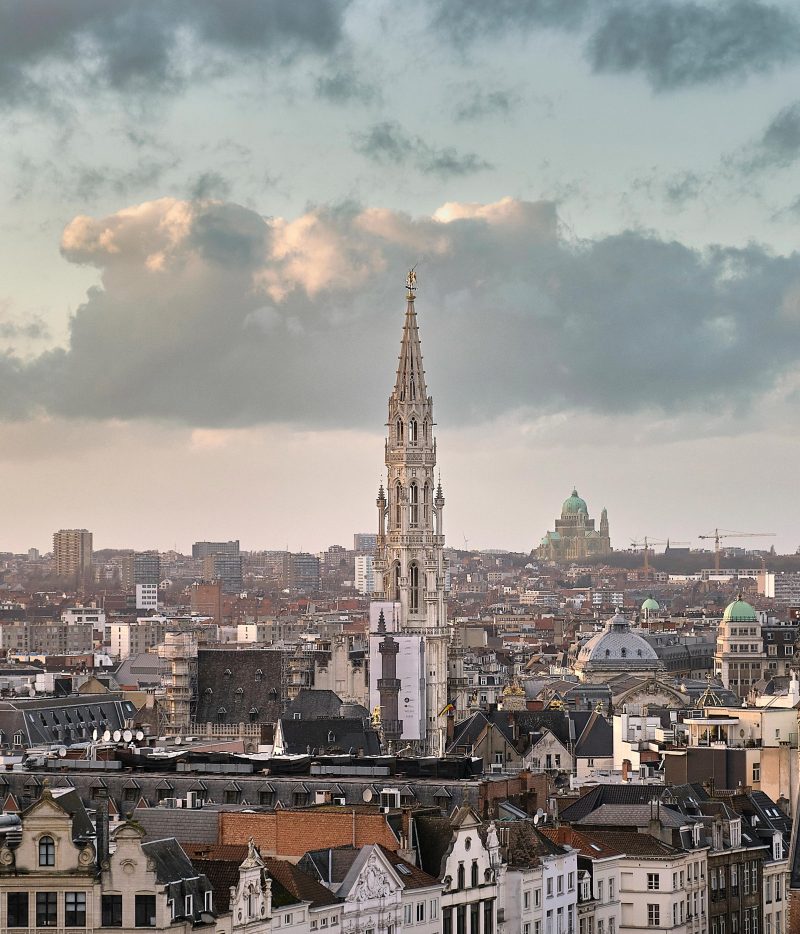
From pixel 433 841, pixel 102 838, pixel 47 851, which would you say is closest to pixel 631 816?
pixel 433 841

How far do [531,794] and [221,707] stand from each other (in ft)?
237

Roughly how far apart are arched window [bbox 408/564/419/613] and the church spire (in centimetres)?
1118

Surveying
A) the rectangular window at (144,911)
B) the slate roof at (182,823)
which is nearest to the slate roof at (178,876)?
the rectangular window at (144,911)

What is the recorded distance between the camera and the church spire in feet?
641

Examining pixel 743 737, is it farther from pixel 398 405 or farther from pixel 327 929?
pixel 398 405

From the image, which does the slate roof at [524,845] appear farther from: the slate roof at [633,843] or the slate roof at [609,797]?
the slate roof at [609,797]

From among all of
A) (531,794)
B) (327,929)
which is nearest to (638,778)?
(531,794)

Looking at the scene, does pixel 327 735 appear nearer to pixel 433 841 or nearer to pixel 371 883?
pixel 433 841

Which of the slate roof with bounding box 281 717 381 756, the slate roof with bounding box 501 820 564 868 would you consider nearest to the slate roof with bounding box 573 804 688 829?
the slate roof with bounding box 501 820 564 868

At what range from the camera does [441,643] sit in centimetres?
19238

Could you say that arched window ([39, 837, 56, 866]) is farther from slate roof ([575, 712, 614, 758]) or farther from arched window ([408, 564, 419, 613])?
arched window ([408, 564, 419, 613])

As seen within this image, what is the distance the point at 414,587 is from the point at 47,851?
12750cm

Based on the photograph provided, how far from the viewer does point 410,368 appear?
19612 centimetres

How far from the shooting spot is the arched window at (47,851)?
66.3 metres
